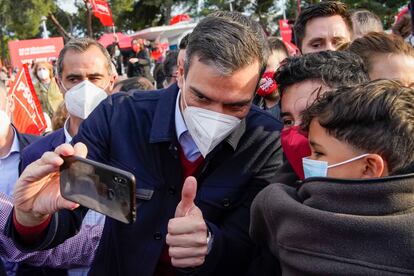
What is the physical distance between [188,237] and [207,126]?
444 mm

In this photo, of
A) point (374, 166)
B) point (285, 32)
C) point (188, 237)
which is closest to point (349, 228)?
point (374, 166)

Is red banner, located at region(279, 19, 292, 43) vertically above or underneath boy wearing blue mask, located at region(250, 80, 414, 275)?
underneath

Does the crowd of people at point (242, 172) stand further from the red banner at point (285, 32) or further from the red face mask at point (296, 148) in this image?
the red banner at point (285, 32)

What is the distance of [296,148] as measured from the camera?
1.77 meters

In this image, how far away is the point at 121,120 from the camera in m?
1.90

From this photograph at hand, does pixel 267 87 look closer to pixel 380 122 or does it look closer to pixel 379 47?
pixel 379 47

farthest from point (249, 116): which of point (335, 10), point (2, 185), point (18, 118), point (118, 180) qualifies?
point (18, 118)

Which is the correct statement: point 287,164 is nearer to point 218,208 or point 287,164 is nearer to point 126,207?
point 218,208

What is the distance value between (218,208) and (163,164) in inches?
10.0

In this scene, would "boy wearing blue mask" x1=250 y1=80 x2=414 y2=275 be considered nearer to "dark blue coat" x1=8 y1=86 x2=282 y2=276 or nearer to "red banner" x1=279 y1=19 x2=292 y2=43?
"dark blue coat" x1=8 y1=86 x2=282 y2=276

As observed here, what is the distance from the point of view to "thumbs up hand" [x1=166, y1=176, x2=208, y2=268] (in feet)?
5.13

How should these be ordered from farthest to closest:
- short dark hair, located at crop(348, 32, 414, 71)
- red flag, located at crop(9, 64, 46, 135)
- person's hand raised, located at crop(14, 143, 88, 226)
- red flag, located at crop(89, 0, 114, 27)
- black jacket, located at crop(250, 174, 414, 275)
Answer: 1. red flag, located at crop(89, 0, 114, 27)
2. red flag, located at crop(9, 64, 46, 135)
3. short dark hair, located at crop(348, 32, 414, 71)
4. person's hand raised, located at crop(14, 143, 88, 226)
5. black jacket, located at crop(250, 174, 414, 275)

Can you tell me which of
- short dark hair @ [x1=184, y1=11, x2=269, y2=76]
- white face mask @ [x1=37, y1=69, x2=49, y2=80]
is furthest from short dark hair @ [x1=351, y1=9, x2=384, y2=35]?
white face mask @ [x1=37, y1=69, x2=49, y2=80]

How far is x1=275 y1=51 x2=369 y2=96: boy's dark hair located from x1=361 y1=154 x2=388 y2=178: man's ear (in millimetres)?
535
